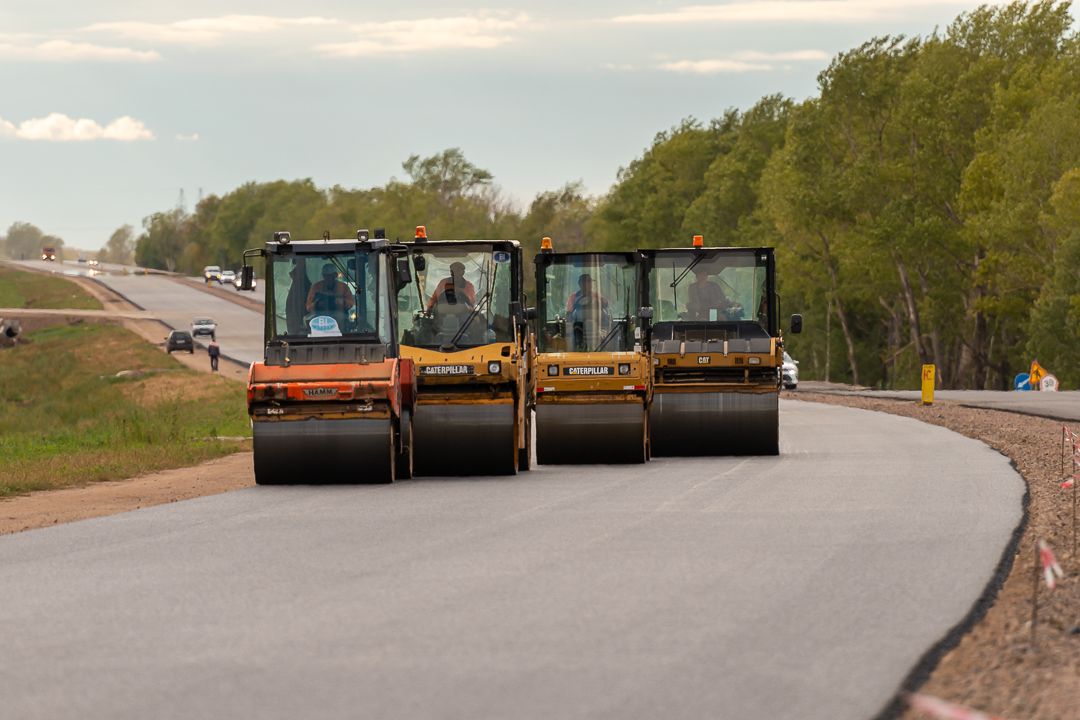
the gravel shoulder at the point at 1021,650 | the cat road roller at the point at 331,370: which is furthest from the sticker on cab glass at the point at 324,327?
the gravel shoulder at the point at 1021,650

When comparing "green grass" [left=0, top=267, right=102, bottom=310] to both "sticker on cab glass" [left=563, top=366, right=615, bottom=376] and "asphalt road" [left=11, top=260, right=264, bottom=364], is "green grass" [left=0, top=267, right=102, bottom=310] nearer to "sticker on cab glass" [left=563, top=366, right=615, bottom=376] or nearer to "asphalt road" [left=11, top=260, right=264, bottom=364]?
"asphalt road" [left=11, top=260, right=264, bottom=364]

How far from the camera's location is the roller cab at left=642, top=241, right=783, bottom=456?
2819cm

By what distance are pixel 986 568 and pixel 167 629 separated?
6280 millimetres

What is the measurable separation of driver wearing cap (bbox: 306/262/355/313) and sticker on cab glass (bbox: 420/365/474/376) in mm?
1409

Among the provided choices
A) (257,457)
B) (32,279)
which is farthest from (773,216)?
(32,279)

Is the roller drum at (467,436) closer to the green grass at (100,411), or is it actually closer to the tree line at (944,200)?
the green grass at (100,411)

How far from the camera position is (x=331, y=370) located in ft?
73.7

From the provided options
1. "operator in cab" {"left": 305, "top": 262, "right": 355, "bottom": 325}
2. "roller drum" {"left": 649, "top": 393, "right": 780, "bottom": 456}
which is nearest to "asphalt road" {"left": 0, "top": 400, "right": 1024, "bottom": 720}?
"operator in cab" {"left": 305, "top": 262, "right": 355, "bottom": 325}

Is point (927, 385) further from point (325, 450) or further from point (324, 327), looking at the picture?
point (325, 450)

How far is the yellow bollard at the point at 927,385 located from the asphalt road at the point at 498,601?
2901 cm

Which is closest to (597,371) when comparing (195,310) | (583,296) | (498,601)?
(583,296)

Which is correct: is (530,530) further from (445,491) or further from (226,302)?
(226,302)

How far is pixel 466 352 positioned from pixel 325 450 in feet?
8.66

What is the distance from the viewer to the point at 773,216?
102 m
